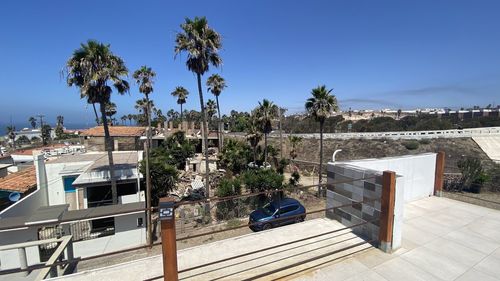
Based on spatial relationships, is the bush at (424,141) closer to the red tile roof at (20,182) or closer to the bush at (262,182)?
the bush at (262,182)

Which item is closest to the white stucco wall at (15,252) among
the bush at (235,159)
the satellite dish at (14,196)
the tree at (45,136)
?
the satellite dish at (14,196)

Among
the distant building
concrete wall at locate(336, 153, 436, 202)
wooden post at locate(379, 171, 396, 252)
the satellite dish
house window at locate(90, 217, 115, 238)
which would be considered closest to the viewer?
wooden post at locate(379, 171, 396, 252)

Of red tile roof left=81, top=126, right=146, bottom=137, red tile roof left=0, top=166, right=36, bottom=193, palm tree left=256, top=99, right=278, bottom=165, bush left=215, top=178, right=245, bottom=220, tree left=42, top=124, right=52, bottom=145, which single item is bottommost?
bush left=215, top=178, right=245, bottom=220

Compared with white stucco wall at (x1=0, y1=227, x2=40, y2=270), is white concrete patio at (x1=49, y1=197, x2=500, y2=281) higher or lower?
higher

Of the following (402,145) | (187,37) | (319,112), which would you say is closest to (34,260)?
(187,37)

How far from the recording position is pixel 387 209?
14.2 feet

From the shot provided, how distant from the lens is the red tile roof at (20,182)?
590 inches

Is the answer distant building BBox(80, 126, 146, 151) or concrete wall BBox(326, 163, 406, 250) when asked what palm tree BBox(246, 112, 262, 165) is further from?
concrete wall BBox(326, 163, 406, 250)

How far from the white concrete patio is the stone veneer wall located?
0.25 meters

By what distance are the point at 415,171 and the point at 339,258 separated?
485 cm

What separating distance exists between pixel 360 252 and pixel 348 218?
1023 mm

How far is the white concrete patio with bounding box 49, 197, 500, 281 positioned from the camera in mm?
3764

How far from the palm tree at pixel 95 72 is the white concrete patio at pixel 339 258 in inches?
485

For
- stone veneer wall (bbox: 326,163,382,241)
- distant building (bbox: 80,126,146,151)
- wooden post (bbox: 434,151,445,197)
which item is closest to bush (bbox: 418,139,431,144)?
wooden post (bbox: 434,151,445,197)
